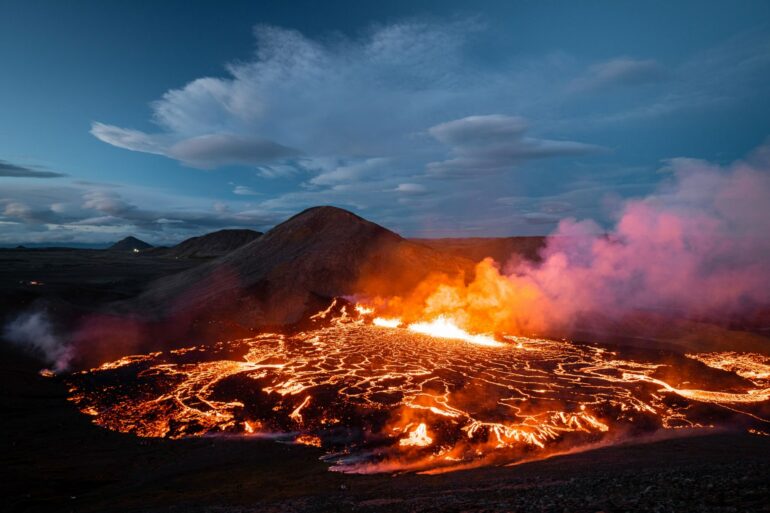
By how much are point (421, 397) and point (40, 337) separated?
30.7 metres

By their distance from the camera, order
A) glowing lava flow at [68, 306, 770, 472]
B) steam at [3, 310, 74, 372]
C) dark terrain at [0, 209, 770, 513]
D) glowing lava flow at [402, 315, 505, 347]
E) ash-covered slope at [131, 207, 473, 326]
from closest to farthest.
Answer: dark terrain at [0, 209, 770, 513] < glowing lava flow at [68, 306, 770, 472] < steam at [3, 310, 74, 372] < glowing lava flow at [402, 315, 505, 347] < ash-covered slope at [131, 207, 473, 326]

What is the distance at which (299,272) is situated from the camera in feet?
169

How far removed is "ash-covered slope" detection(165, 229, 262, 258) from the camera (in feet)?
559

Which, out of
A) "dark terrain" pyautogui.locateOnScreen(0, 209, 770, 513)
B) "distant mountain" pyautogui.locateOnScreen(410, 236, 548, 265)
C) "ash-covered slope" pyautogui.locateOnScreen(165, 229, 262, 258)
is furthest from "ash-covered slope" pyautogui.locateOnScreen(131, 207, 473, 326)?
"ash-covered slope" pyautogui.locateOnScreen(165, 229, 262, 258)

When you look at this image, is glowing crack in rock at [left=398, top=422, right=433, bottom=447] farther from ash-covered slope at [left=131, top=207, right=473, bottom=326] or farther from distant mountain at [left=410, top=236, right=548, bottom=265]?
distant mountain at [left=410, top=236, right=548, bottom=265]

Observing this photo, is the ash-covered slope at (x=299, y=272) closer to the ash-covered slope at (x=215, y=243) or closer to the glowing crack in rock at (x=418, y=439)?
the glowing crack in rock at (x=418, y=439)

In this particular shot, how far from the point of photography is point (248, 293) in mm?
47469

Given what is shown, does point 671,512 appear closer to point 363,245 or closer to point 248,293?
point 248,293

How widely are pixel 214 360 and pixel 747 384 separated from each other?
3635 centimetres

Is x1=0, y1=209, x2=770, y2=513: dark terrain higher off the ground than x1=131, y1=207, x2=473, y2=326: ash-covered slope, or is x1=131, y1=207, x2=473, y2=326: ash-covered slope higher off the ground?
x1=131, y1=207, x2=473, y2=326: ash-covered slope

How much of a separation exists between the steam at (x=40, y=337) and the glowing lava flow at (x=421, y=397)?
3.22 meters

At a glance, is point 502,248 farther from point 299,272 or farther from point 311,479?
point 311,479

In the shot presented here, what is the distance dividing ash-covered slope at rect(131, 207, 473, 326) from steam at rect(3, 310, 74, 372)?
11238mm

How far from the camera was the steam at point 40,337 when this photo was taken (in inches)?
1223
